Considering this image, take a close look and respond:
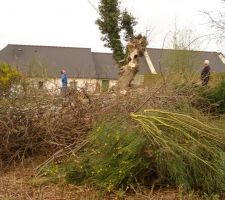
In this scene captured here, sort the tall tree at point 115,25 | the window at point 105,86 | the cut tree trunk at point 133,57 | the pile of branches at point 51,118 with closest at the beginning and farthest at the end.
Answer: the pile of branches at point 51,118, the window at point 105,86, the cut tree trunk at point 133,57, the tall tree at point 115,25

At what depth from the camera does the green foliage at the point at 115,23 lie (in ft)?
75.9

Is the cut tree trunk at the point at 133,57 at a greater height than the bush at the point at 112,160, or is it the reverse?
the cut tree trunk at the point at 133,57

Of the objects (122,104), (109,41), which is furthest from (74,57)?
(122,104)

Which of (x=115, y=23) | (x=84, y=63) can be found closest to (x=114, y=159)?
(x=115, y=23)

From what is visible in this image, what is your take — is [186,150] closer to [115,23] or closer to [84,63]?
[115,23]

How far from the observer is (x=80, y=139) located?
253 inches

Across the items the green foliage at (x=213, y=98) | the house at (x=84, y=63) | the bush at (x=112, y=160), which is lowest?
the bush at (x=112, y=160)

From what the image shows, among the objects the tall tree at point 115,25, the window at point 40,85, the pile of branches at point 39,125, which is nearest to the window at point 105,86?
the pile of branches at point 39,125

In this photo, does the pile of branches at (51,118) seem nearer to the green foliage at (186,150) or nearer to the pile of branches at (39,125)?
the pile of branches at (39,125)

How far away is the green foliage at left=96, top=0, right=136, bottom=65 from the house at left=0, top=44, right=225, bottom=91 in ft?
6.23

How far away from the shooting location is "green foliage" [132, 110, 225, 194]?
484cm

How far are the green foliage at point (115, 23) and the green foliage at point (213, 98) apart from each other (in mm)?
12545

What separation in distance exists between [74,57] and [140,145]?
126 ft

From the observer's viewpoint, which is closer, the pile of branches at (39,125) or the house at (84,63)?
the pile of branches at (39,125)
